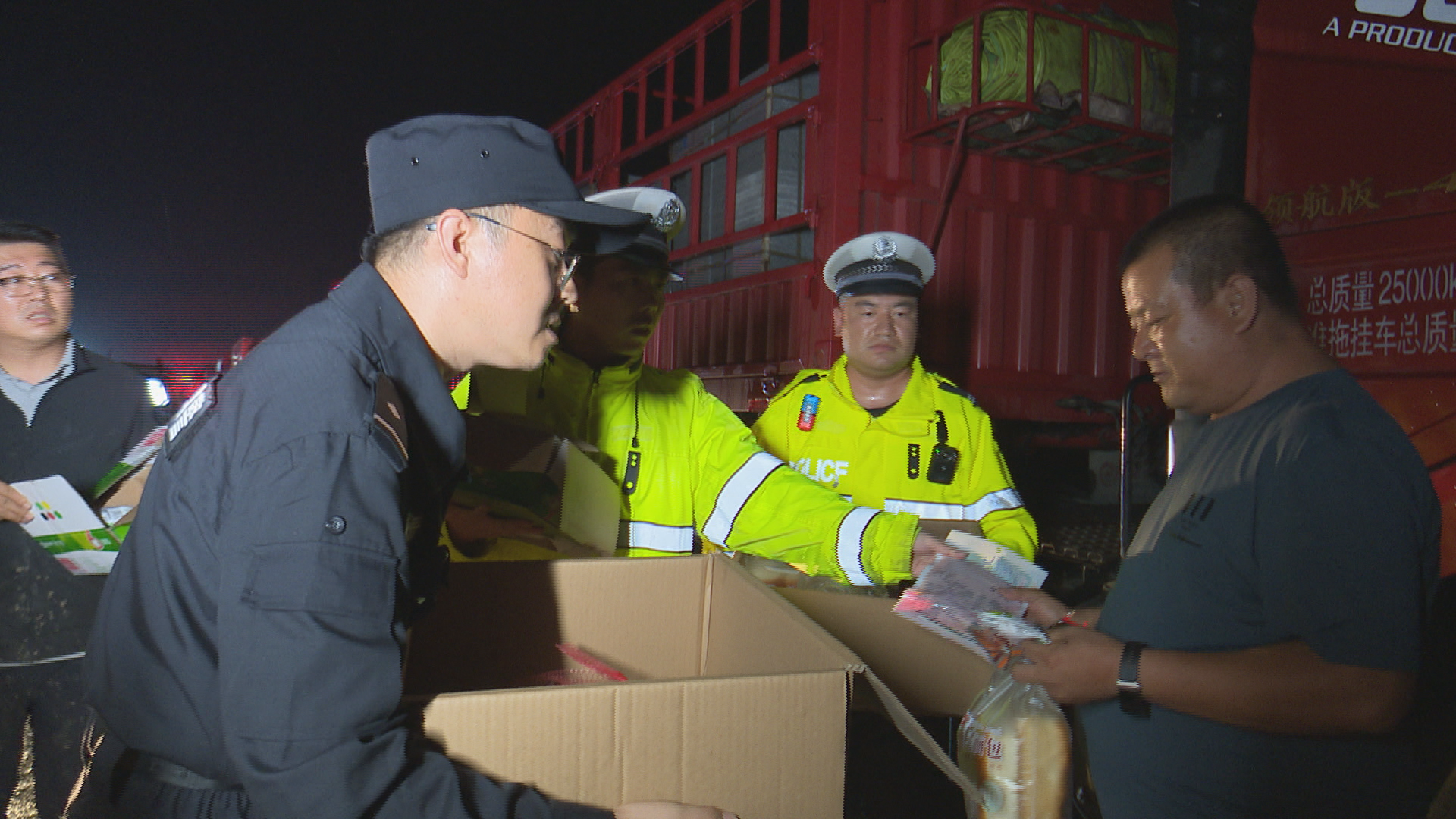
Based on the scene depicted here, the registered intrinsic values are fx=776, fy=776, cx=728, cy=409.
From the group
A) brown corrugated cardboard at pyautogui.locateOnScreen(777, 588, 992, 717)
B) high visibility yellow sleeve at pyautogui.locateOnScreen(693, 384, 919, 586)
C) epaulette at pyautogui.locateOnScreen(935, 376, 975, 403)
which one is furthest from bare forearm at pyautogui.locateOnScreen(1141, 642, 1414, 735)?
epaulette at pyautogui.locateOnScreen(935, 376, 975, 403)

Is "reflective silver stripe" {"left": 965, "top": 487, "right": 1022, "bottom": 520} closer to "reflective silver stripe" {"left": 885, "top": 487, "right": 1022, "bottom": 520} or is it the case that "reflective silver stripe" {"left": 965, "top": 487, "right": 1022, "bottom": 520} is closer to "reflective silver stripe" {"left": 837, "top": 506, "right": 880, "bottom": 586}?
"reflective silver stripe" {"left": 885, "top": 487, "right": 1022, "bottom": 520}

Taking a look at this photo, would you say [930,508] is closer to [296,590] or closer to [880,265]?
[880,265]

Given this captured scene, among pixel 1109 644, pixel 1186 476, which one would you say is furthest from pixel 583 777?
pixel 1186 476

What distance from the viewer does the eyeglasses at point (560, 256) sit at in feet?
3.78

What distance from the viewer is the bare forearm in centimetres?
122

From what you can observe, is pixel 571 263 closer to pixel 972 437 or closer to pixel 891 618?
pixel 891 618

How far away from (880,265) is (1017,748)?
2.41 metres

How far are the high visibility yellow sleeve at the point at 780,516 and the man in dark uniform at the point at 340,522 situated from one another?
1.05m

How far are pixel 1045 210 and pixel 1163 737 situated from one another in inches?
148

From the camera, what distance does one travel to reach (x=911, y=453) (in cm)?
321

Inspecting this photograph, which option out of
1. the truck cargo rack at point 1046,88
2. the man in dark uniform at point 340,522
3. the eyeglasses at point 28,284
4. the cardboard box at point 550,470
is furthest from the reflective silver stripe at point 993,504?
the eyeglasses at point 28,284

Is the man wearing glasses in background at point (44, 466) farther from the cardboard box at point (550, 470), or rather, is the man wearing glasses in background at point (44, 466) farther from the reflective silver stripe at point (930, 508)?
the reflective silver stripe at point (930, 508)

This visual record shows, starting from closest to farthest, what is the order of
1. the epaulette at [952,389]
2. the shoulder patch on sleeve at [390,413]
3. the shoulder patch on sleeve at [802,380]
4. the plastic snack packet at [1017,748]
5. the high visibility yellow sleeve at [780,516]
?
the shoulder patch on sleeve at [390,413] → the plastic snack packet at [1017,748] → the high visibility yellow sleeve at [780,516] → the epaulette at [952,389] → the shoulder patch on sleeve at [802,380]

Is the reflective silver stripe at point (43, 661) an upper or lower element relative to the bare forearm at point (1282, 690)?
lower
